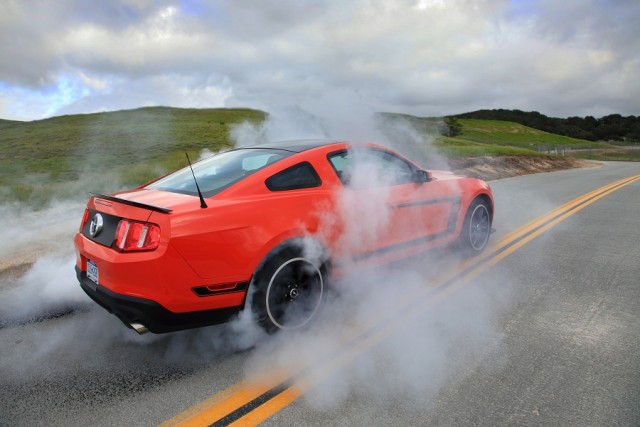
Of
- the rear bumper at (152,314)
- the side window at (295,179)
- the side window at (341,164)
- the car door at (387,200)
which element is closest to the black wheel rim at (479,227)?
the car door at (387,200)

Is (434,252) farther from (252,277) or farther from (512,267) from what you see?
(252,277)

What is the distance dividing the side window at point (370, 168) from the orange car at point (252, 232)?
0.04 feet

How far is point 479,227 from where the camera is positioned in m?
5.02

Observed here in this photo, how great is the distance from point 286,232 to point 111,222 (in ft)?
3.72

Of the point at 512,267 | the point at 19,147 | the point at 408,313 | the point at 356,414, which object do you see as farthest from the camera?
the point at 19,147

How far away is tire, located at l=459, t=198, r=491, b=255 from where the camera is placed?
4.76 metres

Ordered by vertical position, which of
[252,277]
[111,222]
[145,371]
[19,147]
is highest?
[19,147]

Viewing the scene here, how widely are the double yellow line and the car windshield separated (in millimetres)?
1290

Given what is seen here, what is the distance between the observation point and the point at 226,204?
2.77 metres

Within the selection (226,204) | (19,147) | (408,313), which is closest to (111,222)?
(226,204)

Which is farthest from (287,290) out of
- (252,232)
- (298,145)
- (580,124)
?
(580,124)

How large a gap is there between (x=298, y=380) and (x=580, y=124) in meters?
168

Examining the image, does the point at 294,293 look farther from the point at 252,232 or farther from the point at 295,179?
the point at 295,179

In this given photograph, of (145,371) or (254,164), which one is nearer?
(145,371)
